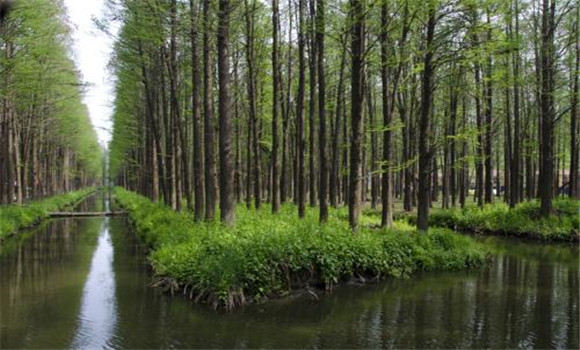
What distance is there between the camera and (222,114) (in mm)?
15664

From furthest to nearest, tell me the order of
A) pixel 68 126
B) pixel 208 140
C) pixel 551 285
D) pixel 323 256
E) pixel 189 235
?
1. pixel 68 126
2. pixel 208 140
3. pixel 189 235
4. pixel 551 285
5. pixel 323 256

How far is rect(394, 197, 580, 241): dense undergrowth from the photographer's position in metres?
23.3

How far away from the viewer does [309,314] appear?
11359 mm

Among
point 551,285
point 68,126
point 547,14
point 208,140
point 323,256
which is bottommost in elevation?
point 551,285

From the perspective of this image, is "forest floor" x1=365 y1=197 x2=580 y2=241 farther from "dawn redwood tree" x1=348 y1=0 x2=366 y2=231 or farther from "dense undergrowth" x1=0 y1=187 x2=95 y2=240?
"dense undergrowth" x1=0 y1=187 x2=95 y2=240

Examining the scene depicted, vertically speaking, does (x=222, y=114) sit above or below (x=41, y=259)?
above

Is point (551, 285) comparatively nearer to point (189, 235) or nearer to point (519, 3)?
point (189, 235)

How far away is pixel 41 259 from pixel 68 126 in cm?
2967

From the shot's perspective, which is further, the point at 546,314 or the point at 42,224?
the point at 42,224

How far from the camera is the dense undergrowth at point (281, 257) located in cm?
1197

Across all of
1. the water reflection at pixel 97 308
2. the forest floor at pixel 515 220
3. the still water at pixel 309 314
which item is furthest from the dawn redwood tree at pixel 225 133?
the forest floor at pixel 515 220

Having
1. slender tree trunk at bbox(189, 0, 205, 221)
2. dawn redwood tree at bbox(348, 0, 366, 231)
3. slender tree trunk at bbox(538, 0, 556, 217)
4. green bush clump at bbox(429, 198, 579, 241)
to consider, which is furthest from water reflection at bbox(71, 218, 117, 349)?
slender tree trunk at bbox(538, 0, 556, 217)

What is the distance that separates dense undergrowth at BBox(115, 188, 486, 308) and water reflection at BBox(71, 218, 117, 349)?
1501 mm

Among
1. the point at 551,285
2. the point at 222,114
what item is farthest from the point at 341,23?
the point at 551,285
